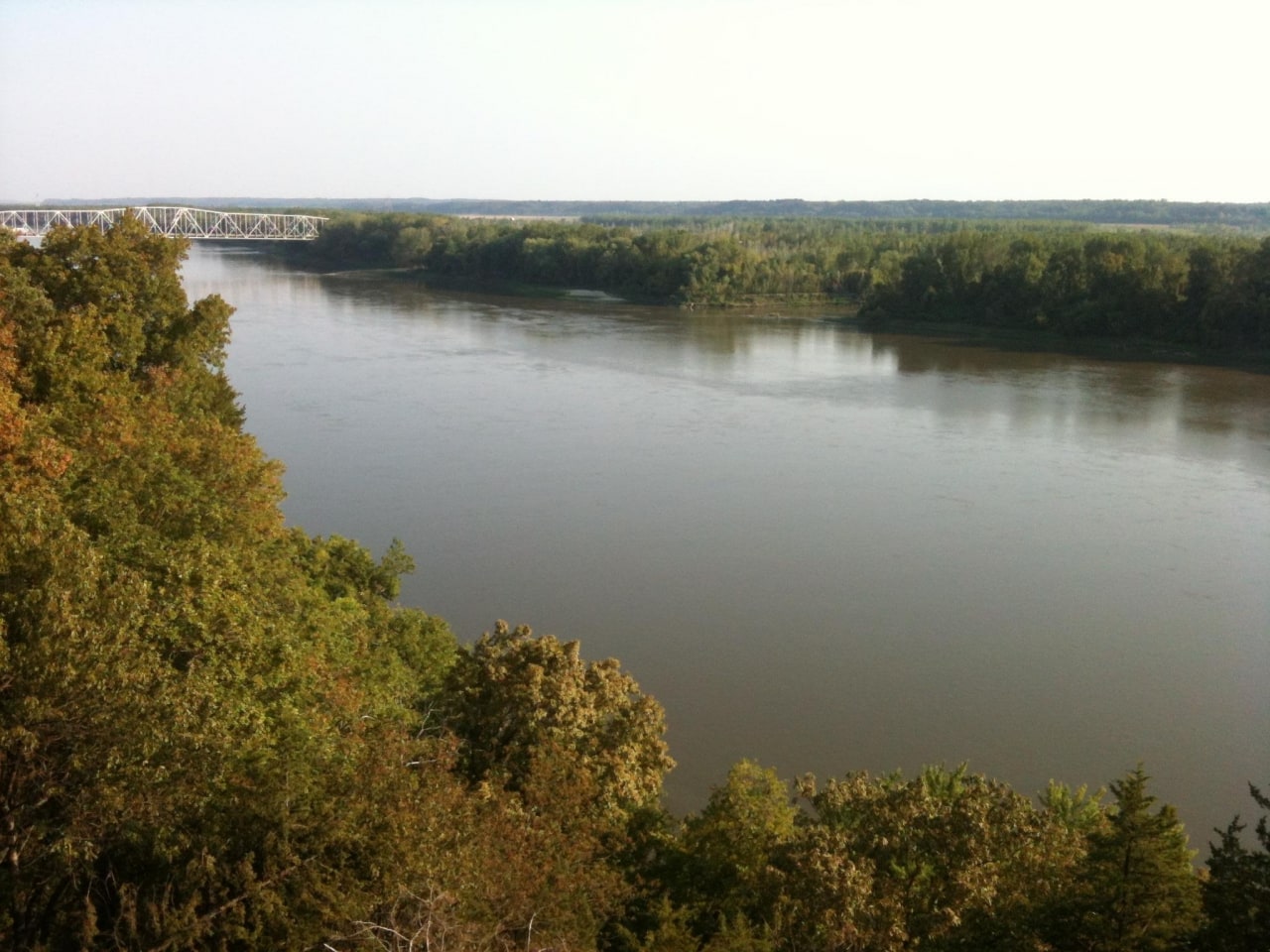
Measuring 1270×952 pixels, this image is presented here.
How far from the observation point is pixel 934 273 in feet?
130

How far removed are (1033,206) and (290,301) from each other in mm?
118795

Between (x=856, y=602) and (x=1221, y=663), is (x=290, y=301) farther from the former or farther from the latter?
(x=1221, y=663)

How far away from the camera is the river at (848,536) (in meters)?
9.88

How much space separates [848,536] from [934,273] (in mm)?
27053

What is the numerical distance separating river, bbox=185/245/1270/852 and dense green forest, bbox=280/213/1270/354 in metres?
4.64

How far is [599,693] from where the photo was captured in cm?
736

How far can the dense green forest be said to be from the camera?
1292 inches


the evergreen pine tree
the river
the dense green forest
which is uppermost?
the dense green forest

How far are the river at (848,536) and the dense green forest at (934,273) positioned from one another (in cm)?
464

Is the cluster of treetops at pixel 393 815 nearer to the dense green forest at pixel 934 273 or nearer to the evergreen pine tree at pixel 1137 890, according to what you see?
the evergreen pine tree at pixel 1137 890

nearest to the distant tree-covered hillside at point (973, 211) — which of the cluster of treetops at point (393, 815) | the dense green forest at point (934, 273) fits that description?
the dense green forest at point (934, 273)

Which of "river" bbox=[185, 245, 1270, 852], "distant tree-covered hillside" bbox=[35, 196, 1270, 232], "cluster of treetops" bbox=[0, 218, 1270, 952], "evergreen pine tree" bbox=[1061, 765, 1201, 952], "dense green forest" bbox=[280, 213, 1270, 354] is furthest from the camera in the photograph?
"distant tree-covered hillside" bbox=[35, 196, 1270, 232]

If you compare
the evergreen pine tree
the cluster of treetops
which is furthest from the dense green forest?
the evergreen pine tree

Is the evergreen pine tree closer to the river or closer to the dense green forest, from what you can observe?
the river
